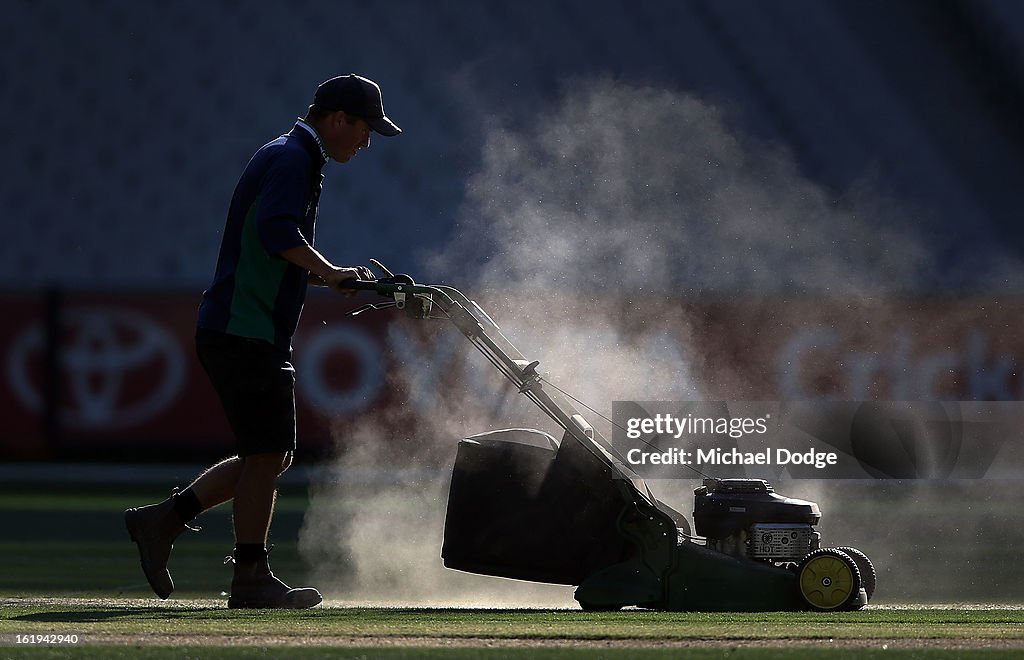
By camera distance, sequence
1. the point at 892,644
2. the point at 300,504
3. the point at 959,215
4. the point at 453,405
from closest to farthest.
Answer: the point at 892,644 → the point at 300,504 → the point at 453,405 → the point at 959,215

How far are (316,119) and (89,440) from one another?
10.2 metres

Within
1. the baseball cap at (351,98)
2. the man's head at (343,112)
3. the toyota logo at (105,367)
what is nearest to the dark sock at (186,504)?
the man's head at (343,112)

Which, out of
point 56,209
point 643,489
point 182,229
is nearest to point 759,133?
point 182,229

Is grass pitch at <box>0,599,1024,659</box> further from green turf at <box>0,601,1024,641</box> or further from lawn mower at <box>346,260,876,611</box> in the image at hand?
lawn mower at <box>346,260,876,611</box>

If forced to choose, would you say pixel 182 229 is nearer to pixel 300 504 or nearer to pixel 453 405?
pixel 453 405

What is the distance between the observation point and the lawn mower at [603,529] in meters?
5.34

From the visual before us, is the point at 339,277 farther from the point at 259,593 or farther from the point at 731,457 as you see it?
the point at 731,457

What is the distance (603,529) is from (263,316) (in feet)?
4.16

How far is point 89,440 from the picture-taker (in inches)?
590

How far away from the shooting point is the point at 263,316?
5.30 metres

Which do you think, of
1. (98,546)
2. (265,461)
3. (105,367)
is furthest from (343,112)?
(105,367)

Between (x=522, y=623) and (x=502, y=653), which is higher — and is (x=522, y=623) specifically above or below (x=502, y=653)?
above

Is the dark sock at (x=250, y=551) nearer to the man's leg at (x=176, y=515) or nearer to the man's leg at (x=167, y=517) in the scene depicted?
A: the man's leg at (x=176, y=515)

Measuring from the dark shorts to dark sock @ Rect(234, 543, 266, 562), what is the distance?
297 millimetres
